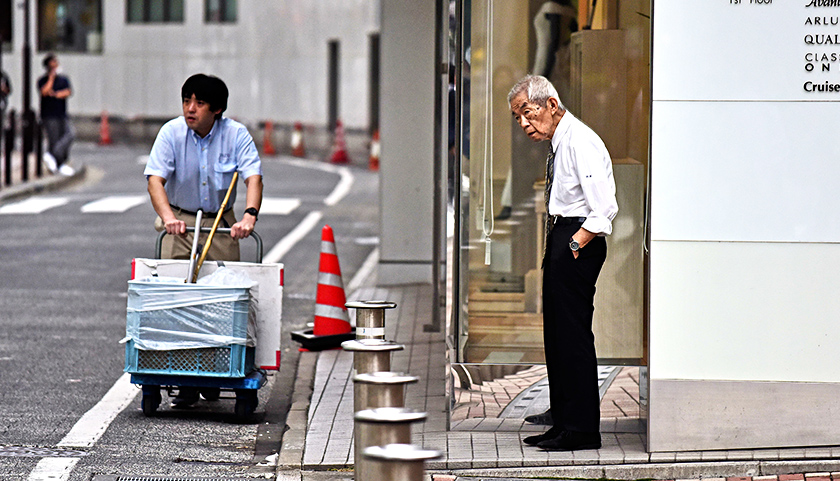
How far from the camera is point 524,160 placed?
7.62m

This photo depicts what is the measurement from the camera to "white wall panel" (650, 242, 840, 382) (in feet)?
19.0

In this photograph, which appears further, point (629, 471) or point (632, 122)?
point (632, 122)

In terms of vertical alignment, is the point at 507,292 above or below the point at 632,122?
below

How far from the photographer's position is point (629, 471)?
569 cm

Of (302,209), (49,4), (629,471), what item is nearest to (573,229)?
(629,471)

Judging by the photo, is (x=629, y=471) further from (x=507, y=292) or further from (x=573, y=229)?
(x=507, y=292)

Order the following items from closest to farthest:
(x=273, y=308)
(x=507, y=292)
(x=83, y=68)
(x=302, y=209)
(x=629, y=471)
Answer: (x=629, y=471) < (x=273, y=308) < (x=507, y=292) < (x=302, y=209) < (x=83, y=68)

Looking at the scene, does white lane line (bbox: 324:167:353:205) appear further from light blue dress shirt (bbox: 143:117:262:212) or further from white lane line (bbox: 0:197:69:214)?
light blue dress shirt (bbox: 143:117:262:212)

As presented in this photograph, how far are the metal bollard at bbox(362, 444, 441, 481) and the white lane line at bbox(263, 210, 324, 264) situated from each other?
9.32 metres

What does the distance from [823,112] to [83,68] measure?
37739 millimetres

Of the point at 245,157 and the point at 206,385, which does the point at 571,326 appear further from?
the point at 245,157

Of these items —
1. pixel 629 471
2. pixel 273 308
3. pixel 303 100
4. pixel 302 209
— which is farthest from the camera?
pixel 303 100

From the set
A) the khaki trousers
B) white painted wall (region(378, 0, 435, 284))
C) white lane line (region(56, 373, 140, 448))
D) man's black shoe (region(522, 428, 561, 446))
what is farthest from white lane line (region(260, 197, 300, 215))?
man's black shoe (region(522, 428, 561, 446))

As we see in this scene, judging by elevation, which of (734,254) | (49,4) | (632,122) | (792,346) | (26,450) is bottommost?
(26,450)
